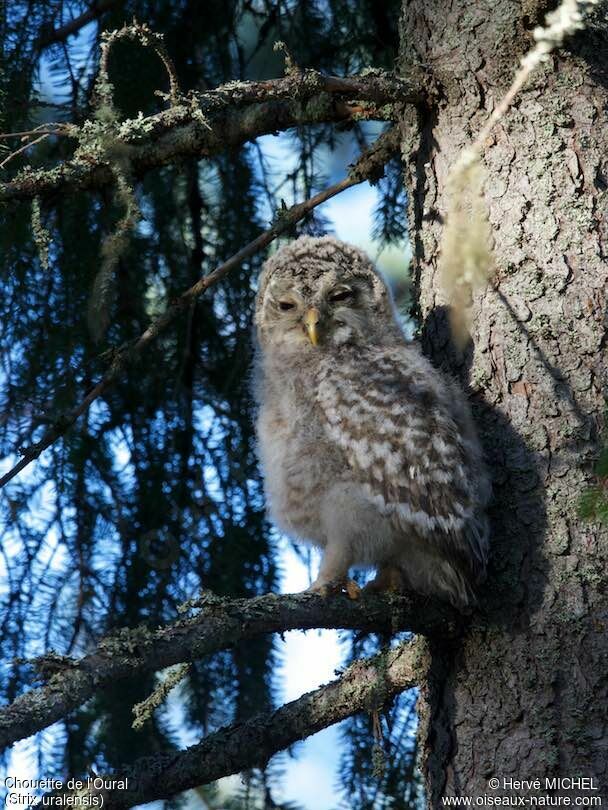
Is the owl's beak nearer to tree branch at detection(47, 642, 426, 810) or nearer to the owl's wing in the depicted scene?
the owl's wing

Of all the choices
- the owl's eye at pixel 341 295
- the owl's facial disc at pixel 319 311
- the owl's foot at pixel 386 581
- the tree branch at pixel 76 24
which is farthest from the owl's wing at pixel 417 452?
the tree branch at pixel 76 24

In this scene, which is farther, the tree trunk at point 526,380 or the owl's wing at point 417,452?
the owl's wing at point 417,452

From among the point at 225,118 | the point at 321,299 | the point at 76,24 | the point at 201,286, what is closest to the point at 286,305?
the point at 321,299

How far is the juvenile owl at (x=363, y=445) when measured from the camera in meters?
2.15

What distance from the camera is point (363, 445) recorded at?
2.25 metres

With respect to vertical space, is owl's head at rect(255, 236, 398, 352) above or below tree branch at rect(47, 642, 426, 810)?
above

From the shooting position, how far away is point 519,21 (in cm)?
235

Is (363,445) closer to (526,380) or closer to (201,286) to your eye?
(526,380)

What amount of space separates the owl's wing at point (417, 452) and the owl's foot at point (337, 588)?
176 millimetres

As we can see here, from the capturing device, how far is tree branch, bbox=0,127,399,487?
2.16m

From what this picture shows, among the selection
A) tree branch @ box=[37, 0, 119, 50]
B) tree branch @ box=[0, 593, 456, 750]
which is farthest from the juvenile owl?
tree branch @ box=[37, 0, 119, 50]

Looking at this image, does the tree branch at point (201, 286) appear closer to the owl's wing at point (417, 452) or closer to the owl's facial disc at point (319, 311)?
the owl's facial disc at point (319, 311)

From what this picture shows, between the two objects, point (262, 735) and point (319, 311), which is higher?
point (319, 311)

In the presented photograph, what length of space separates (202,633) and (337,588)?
1.70 ft
